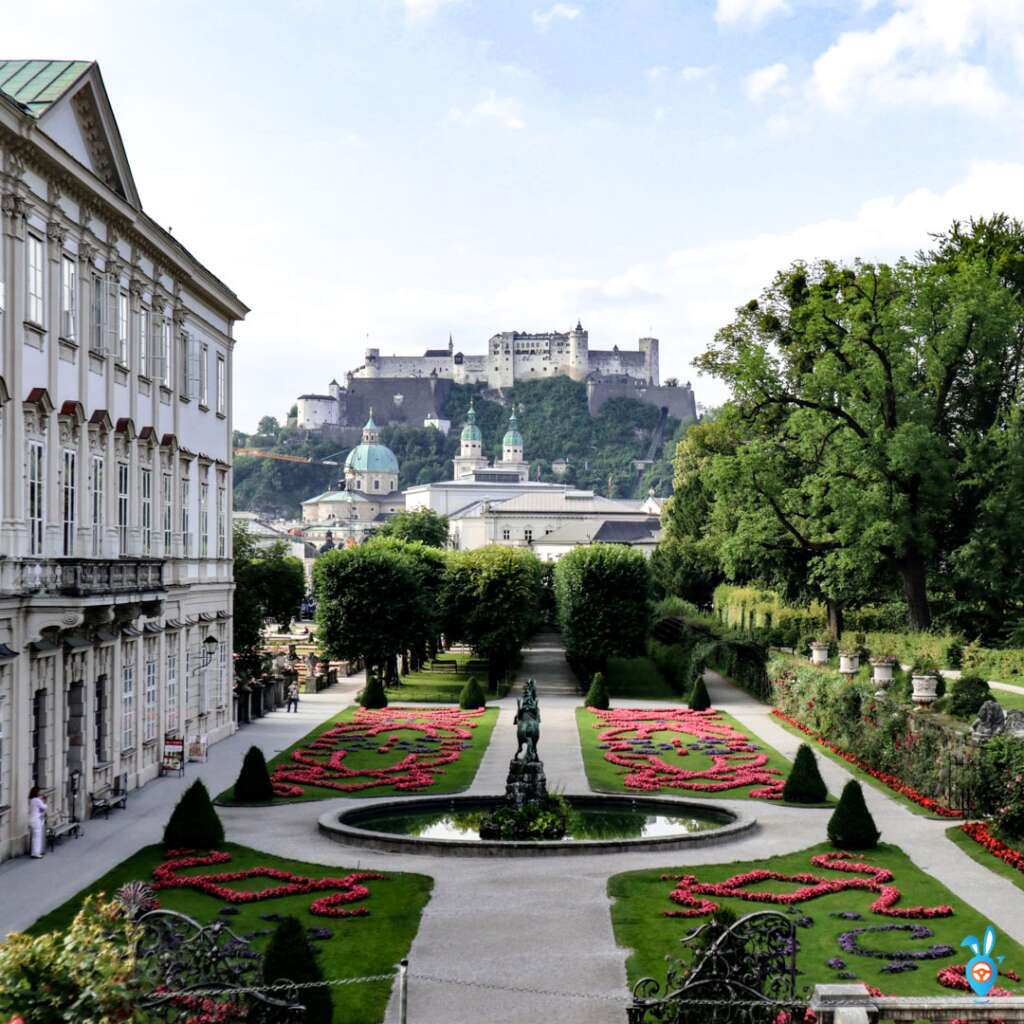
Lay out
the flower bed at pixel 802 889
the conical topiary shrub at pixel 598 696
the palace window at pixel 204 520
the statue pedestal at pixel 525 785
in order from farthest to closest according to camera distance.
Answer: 1. the conical topiary shrub at pixel 598 696
2. the palace window at pixel 204 520
3. the statue pedestal at pixel 525 785
4. the flower bed at pixel 802 889

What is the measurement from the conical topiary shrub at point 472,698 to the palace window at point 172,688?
15.4 m

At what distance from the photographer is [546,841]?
85.7ft

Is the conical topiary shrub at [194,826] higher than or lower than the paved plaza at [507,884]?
higher

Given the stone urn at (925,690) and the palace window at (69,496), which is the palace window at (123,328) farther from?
the stone urn at (925,690)

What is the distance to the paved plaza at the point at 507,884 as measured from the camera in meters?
Result: 17.4

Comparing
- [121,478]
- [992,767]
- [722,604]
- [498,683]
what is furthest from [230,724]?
[722,604]

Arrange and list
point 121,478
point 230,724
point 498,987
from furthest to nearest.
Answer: point 230,724
point 121,478
point 498,987

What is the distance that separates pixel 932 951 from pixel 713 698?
38100 mm

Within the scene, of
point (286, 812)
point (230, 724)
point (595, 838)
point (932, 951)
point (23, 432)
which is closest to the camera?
point (932, 951)

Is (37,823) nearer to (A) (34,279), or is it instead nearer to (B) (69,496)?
(B) (69,496)

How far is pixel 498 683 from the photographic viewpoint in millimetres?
62188

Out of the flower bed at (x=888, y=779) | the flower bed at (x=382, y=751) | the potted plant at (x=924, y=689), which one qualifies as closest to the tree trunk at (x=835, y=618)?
the flower bed at (x=888, y=779)

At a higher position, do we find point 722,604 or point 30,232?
point 30,232

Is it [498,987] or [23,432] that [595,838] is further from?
[23,432]
